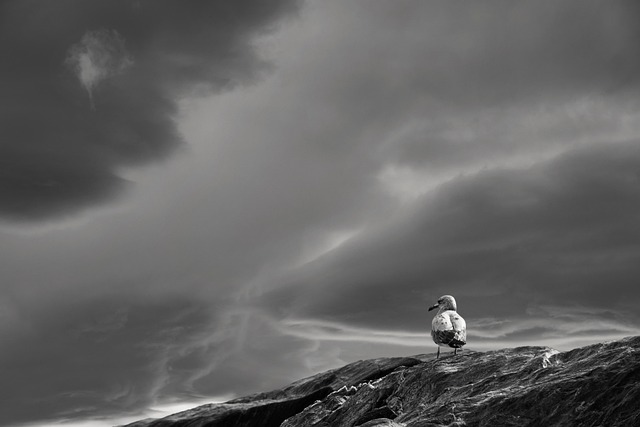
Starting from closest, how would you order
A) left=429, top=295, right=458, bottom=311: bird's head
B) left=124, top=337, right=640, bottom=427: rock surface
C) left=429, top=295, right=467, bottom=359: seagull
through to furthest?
left=124, top=337, right=640, bottom=427: rock surface → left=429, top=295, right=467, bottom=359: seagull → left=429, top=295, right=458, bottom=311: bird's head

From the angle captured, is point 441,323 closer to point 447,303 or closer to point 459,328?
point 459,328

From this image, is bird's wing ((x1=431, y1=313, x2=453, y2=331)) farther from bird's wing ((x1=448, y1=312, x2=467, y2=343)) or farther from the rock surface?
the rock surface

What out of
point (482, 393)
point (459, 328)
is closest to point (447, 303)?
point (459, 328)

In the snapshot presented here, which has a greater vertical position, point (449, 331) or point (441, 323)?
point (441, 323)

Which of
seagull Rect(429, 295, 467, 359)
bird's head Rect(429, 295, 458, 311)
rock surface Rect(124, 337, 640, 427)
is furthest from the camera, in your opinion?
bird's head Rect(429, 295, 458, 311)

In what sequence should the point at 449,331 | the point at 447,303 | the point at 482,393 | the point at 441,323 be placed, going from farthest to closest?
the point at 447,303, the point at 441,323, the point at 449,331, the point at 482,393

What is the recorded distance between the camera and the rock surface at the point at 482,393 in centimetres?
1723

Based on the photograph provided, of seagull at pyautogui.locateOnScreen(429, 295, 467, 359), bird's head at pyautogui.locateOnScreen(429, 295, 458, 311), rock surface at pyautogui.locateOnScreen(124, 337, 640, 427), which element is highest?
bird's head at pyautogui.locateOnScreen(429, 295, 458, 311)

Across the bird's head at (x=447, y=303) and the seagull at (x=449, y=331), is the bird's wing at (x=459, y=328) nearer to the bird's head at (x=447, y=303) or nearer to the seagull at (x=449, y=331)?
the seagull at (x=449, y=331)

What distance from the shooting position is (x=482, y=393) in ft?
69.4

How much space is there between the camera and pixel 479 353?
27.3m

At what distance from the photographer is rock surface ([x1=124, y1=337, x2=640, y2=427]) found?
17.2m

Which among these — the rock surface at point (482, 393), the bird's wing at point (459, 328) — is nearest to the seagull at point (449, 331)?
the bird's wing at point (459, 328)

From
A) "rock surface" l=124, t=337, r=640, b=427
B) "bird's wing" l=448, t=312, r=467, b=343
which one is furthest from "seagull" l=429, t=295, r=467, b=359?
"rock surface" l=124, t=337, r=640, b=427
